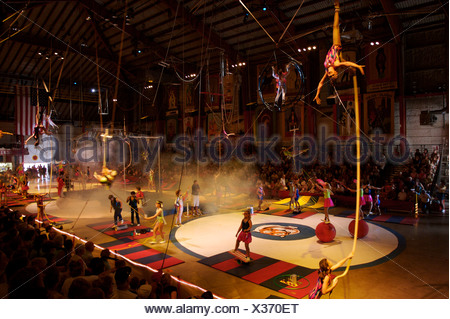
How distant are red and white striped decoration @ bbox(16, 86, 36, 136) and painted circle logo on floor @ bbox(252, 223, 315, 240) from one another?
62.5 feet

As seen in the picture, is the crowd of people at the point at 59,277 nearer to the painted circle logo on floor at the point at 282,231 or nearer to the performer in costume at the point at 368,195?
the painted circle logo on floor at the point at 282,231

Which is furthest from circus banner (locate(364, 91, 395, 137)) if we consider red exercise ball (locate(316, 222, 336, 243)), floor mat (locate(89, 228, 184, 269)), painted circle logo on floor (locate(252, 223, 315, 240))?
floor mat (locate(89, 228, 184, 269))

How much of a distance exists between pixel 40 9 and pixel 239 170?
15.8 metres

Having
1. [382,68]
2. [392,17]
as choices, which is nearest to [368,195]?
[382,68]

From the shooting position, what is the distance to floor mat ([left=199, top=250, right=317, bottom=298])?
5659 mm

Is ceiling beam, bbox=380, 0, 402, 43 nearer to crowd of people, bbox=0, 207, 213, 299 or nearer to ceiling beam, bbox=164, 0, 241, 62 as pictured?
ceiling beam, bbox=164, 0, 241, 62

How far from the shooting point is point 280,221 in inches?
441

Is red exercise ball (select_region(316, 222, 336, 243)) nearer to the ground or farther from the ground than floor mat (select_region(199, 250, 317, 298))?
farther from the ground

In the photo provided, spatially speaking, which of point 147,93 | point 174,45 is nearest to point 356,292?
point 174,45

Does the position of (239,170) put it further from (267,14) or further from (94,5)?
(94,5)

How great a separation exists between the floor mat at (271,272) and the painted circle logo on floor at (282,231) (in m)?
1.80

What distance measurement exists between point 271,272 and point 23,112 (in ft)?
72.4

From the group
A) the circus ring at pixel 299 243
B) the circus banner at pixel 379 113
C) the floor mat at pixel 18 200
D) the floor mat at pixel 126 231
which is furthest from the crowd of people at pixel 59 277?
the circus banner at pixel 379 113

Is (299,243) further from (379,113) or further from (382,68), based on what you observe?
(382,68)
